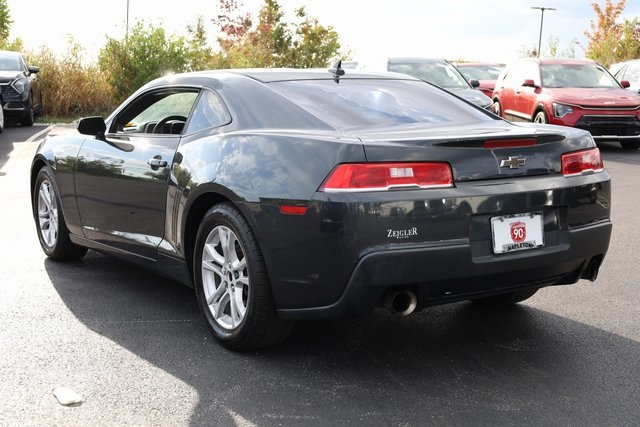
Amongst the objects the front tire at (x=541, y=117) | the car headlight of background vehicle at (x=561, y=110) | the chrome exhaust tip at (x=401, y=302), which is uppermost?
the chrome exhaust tip at (x=401, y=302)

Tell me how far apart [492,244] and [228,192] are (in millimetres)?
1268

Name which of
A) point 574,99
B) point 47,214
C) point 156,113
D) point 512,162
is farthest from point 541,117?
point 512,162

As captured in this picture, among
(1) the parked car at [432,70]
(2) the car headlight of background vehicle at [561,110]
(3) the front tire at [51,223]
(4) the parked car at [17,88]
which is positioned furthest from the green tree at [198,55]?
(3) the front tire at [51,223]

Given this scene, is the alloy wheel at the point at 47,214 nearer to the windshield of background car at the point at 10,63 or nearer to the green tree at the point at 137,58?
the windshield of background car at the point at 10,63

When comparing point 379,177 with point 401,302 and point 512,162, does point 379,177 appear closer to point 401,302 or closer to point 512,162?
point 401,302

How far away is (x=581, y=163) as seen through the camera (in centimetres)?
445

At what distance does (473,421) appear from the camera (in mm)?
3605

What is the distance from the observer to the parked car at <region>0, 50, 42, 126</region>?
64.7ft

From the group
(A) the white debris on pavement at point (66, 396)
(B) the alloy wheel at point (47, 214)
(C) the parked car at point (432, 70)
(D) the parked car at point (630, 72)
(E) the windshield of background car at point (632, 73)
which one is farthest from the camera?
(E) the windshield of background car at point (632, 73)

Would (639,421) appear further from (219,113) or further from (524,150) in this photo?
(219,113)

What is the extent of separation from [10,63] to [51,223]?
15.4 meters

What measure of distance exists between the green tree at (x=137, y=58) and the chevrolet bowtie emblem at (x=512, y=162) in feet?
68.8

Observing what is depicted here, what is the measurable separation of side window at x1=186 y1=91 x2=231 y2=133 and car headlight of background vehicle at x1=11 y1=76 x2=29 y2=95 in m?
16.0

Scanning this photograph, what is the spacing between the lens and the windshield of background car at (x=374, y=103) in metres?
4.56
